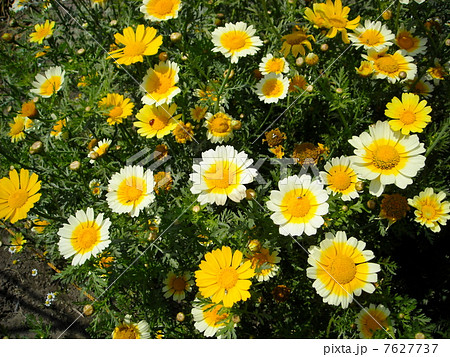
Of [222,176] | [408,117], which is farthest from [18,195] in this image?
[408,117]

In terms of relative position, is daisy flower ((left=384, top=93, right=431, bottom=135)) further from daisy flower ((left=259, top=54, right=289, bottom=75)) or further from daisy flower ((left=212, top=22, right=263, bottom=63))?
daisy flower ((left=212, top=22, right=263, bottom=63))

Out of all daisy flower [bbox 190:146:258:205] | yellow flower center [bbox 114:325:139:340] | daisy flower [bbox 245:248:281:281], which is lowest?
yellow flower center [bbox 114:325:139:340]

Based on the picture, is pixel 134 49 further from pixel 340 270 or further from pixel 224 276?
pixel 340 270

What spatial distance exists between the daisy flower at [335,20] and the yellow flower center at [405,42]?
34 centimetres

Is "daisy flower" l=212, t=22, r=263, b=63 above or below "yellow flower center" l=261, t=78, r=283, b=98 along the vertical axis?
above

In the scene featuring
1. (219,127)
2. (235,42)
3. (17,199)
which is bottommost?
(17,199)

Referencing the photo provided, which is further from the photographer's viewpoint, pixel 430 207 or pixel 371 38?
pixel 371 38

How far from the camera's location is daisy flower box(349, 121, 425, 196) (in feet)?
6.06

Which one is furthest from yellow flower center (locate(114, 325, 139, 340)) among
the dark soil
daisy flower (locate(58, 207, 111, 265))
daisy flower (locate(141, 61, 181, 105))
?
daisy flower (locate(141, 61, 181, 105))

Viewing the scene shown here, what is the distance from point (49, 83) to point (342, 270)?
2.21 metres

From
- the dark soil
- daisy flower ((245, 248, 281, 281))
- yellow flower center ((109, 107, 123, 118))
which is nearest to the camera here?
daisy flower ((245, 248, 281, 281))

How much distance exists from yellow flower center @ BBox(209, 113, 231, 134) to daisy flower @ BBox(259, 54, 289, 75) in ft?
1.45

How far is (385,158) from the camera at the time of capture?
188 centimetres

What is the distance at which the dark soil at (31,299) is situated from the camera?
3.00 meters
